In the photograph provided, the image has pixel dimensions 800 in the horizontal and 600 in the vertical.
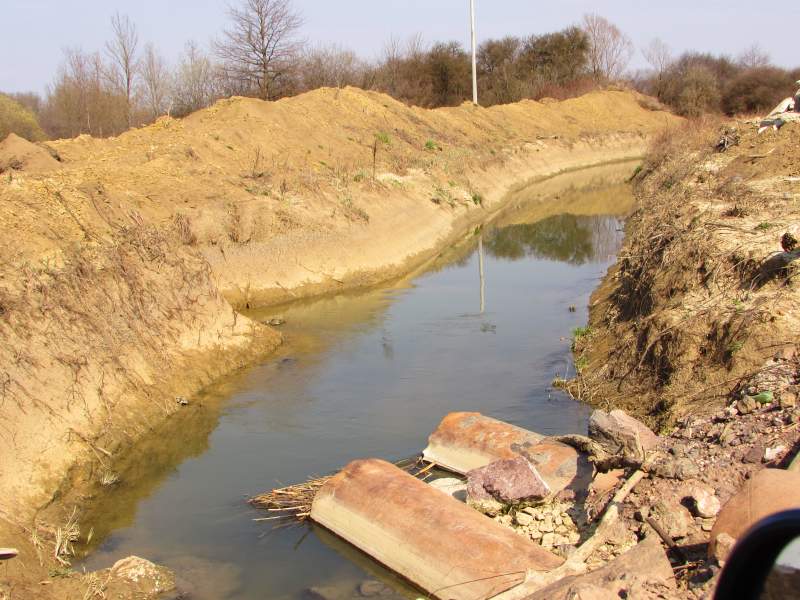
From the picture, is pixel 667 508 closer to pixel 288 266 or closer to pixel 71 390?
pixel 71 390

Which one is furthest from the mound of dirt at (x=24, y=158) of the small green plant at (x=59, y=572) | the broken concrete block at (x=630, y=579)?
the broken concrete block at (x=630, y=579)

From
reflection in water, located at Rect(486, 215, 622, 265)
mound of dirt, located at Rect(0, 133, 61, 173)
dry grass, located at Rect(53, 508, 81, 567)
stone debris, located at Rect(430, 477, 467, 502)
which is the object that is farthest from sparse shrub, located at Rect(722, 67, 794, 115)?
dry grass, located at Rect(53, 508, 81, 567)

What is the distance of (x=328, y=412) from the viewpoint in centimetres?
1134

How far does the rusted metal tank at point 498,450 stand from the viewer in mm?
7871

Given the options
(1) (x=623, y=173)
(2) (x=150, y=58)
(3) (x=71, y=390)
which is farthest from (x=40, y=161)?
(1) (x=623, y=173)

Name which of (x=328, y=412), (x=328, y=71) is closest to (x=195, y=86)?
(x=328, y=71)

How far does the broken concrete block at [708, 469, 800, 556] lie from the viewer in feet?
17.3

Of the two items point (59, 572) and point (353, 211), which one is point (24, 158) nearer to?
point (353, 211)

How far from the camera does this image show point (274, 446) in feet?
33.7

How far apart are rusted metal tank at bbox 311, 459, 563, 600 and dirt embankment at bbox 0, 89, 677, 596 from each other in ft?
9.13

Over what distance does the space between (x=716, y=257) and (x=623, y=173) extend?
3114 cm

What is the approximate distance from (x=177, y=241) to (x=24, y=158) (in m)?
7.48

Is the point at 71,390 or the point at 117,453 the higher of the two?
the point at 71,390

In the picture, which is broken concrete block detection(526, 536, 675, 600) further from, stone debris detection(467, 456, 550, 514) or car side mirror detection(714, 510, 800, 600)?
car side mirror detection(714, 510, 800, 600)
